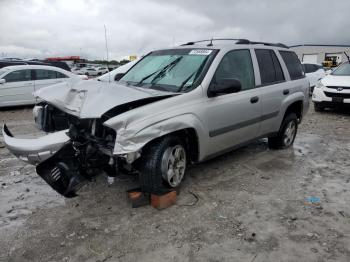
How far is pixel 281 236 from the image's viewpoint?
321 centimetres

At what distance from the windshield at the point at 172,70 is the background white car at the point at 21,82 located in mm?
6030

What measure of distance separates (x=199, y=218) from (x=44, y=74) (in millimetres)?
9535

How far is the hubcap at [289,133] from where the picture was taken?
6.01 m

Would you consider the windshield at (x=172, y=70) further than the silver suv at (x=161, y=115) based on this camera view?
Yes

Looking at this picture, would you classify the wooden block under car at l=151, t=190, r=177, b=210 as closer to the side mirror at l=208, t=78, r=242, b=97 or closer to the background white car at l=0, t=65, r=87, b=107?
the side mirror at l=208, t=78, r=242, b=97

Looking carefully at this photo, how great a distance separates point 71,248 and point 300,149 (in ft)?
15.2

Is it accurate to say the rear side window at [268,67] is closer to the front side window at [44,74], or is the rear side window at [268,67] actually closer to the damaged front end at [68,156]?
the damaged front end at [68,156]

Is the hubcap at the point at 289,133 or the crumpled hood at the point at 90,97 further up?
the crumpled hood at the point at 90,97

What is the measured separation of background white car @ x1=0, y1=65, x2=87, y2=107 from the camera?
34.7 feet

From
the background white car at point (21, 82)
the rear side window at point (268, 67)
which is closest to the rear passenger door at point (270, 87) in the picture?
the rear side window at point (268, 67)

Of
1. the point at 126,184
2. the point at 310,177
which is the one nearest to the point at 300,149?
the point at 310,177

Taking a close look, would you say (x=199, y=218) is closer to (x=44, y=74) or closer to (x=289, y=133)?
(x=289, y=133)

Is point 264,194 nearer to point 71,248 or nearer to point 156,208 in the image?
point 156,208

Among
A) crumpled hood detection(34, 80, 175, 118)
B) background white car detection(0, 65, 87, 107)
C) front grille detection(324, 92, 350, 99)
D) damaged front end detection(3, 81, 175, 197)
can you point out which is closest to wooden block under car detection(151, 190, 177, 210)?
damaged front end detection(3, 81, 175, 197)
